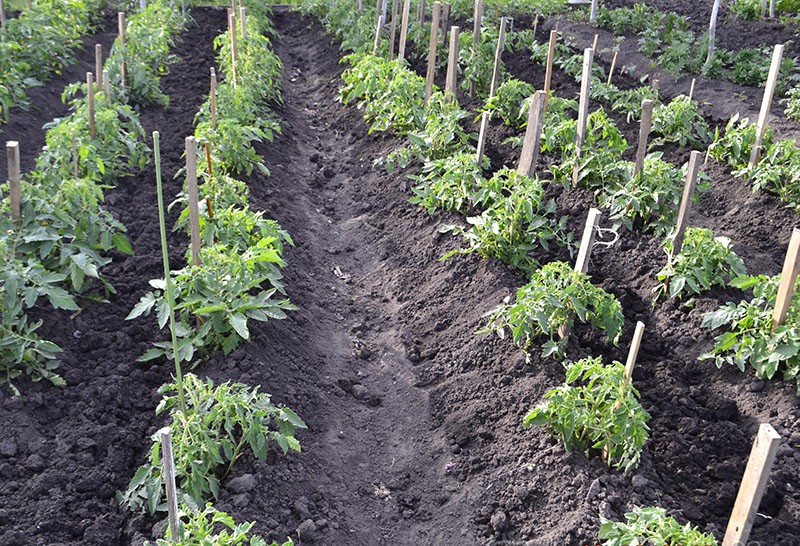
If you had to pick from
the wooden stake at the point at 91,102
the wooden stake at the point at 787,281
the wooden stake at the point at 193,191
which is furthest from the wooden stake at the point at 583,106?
the wooden stake at the point at 91,102

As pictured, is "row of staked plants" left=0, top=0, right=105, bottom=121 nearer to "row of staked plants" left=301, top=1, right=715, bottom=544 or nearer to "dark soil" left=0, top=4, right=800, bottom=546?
"dark soil" left=0, top=4, right=800, bottom=546

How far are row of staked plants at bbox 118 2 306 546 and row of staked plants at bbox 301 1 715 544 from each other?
1478 millimetres

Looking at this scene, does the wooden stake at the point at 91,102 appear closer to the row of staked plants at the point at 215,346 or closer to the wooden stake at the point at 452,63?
the row of staked plants at the point at 215,346

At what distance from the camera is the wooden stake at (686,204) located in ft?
18.6

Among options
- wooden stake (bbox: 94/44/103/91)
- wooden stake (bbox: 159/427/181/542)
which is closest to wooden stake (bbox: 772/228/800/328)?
wooden stake (bbox: 159/427/181/542)

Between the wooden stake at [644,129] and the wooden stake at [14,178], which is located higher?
the wooden stake at [644,129]

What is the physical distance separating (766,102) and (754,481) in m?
5.31

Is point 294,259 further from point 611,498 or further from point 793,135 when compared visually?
point 793,135

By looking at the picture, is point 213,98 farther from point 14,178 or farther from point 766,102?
point 766,102

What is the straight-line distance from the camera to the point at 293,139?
913 centimetres

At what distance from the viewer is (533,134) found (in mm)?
6371

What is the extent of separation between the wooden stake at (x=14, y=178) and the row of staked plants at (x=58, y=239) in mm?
77

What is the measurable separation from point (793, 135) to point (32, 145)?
330 inches

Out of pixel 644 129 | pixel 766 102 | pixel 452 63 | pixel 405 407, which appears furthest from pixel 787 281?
pixel 452 63
